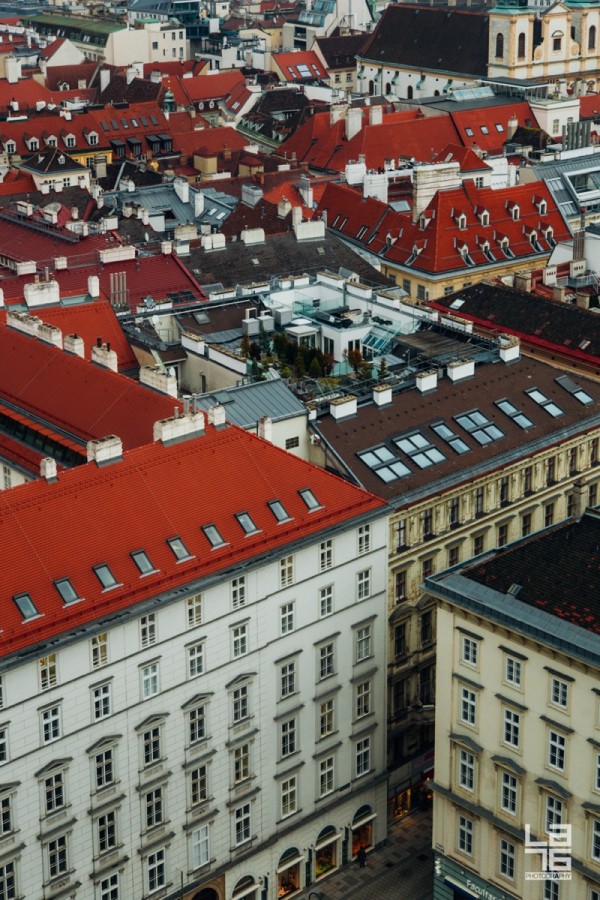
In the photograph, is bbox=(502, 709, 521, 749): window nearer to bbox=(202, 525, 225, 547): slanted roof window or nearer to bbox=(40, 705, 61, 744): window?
bbox=(202, 525, 225, 547): slanted roof window

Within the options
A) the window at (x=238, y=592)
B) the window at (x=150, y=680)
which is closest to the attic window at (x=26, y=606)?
the window at (x=150, y=680)

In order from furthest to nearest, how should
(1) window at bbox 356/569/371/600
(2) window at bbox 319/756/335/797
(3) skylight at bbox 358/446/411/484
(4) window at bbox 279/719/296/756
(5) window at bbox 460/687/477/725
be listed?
(3) skylight at bbox 358/446/411/484
(2) window at bbox 319/756/335/797
(1) window at bbox 356/569/371/600
(4) window at bbox 279/719/296/756
(5) window at bbox 460/687/477/725

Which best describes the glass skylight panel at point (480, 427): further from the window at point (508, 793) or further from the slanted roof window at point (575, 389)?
the window at point (508, 793)

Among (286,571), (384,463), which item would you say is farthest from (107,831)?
(384,463)

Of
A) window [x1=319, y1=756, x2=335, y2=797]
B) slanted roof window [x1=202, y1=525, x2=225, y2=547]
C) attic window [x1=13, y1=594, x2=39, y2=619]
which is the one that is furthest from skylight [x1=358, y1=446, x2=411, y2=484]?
attic window [x1=13, y1=594, x2=39, y2=619]

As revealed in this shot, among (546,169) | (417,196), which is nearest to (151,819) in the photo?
(417,196)

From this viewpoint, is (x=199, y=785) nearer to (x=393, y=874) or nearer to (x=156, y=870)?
(x=156, y=870)
